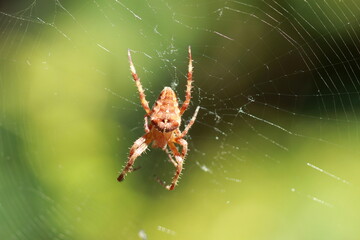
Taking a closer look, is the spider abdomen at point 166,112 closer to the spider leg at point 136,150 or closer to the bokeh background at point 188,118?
the spider leg at point 136,150

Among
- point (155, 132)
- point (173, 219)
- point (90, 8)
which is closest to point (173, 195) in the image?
point (173, 219)

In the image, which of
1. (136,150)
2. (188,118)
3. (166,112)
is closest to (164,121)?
(166,112)

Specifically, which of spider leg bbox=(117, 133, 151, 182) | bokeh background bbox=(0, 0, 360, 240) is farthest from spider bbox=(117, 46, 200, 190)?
bokeh background bbox=(0, 0, 360, 240)

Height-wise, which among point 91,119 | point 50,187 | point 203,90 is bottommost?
point 50,187

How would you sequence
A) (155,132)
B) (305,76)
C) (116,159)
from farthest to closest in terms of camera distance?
(116,159), (305,76), (155,132)

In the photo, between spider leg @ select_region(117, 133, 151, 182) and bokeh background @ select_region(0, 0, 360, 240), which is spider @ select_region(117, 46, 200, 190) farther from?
bokeh background @ select_region(0, 0, 360, 240)

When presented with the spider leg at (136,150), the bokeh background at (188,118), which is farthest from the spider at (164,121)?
the bokeh background at (188,118)

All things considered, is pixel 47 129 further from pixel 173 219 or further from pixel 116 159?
pixel 173 219
